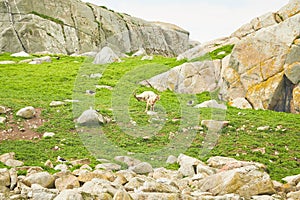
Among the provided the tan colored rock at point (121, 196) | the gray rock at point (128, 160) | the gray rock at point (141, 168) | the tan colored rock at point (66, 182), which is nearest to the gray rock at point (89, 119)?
the gray rock at point (128, 160)

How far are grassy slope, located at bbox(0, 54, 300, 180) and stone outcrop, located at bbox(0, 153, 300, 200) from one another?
2773mm

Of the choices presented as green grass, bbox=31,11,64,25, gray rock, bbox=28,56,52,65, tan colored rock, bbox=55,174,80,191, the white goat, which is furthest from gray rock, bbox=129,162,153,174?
green grass, bbox=31,11,64,25

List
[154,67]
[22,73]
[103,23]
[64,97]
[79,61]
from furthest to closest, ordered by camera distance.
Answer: [103,23] → [79,61] → [154,67] → [22,73] → [64,97]

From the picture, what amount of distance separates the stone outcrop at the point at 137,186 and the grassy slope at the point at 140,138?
277 centimetres

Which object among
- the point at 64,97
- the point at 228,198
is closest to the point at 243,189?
the point at 228,198

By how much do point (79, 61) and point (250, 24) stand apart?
1882 cm

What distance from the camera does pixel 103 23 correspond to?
68875 mm

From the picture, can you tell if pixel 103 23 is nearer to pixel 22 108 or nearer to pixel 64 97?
pixel 64 97

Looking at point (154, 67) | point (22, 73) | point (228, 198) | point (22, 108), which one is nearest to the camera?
point (228, 198)

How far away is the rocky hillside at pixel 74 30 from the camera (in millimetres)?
57344

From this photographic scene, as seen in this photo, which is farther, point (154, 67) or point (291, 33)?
point (154, 67)

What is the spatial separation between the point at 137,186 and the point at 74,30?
55.4 metres

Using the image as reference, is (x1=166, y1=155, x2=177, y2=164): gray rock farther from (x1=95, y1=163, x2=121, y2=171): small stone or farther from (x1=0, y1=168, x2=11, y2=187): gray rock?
(x1=0, y1=168, x2=11, y2=187): gray rock

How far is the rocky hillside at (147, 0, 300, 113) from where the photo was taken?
27625 millimetres
